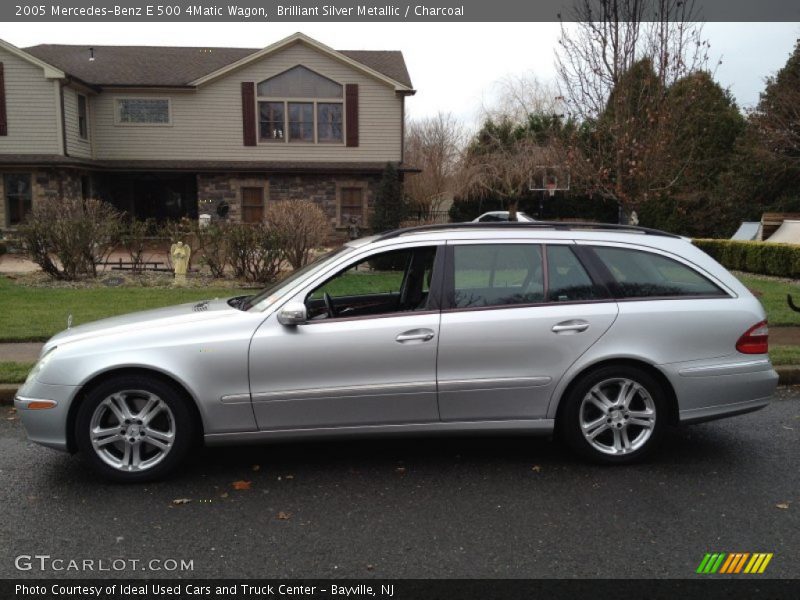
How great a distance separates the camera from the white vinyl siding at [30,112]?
24.0m

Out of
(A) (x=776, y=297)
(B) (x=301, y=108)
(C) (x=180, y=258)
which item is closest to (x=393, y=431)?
(A) (x=776, y=297)

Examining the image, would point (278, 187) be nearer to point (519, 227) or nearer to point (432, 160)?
point (432, 160)

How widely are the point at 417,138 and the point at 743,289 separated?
126 feet

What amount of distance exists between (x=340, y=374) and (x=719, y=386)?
258 centimetres

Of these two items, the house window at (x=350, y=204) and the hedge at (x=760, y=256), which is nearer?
the hedge at (x=760, y=256)

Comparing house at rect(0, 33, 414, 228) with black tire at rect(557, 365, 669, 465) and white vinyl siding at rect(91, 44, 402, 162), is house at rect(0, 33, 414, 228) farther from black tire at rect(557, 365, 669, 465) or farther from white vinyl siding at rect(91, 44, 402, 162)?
black tire at rect(557, 365, 669, 465)

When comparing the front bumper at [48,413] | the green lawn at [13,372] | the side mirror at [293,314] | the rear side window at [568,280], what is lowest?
the green lawn at [13,372]

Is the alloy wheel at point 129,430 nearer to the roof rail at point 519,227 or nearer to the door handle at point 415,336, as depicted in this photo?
the door handle at point 415,336

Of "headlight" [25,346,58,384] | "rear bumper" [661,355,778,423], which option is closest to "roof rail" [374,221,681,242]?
"rear bumper" [661,355,778,423]

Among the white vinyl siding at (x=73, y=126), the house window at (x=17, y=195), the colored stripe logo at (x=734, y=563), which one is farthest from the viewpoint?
the white vinyl siding at (x=73, y=126)

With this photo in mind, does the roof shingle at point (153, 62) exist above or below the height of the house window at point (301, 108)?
above

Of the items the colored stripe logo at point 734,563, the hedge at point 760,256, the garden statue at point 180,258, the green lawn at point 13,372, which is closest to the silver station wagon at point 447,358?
the colored stripe logo at point 734,563

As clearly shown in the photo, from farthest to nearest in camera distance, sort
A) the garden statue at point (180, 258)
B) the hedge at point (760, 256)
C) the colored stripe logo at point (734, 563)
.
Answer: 1. the hedge at point (760, 256)
2. the garden statue at point (180, 258)
3. the colored stripe logo at point (734, 563)

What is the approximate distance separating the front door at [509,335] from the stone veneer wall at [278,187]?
2185cm
